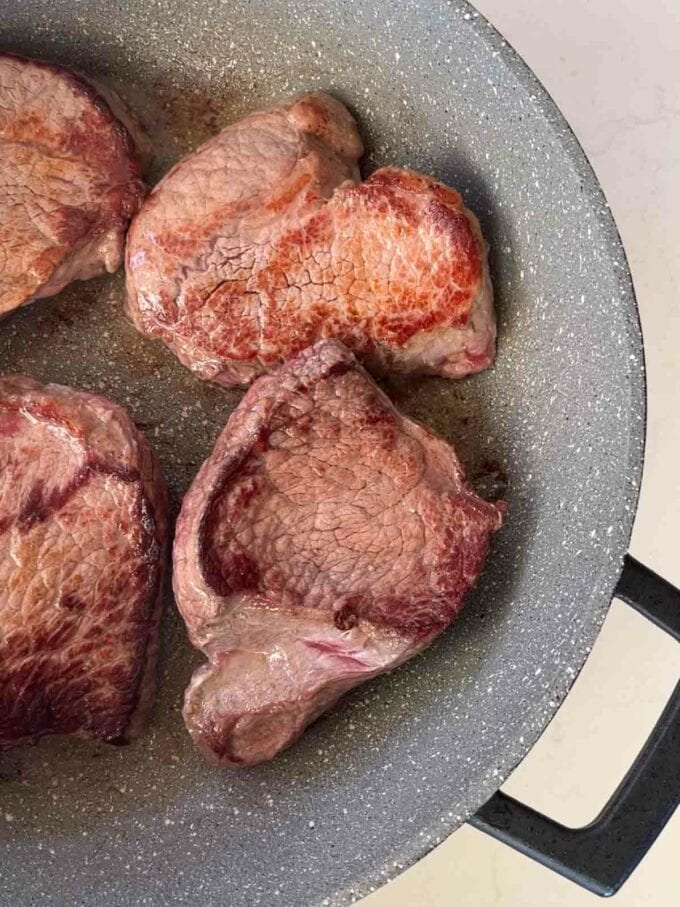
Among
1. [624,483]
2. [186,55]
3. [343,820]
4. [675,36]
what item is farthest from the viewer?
[675,36]

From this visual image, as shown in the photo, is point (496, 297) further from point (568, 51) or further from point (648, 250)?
point (568, 51)

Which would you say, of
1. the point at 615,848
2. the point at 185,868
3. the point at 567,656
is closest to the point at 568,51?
the point at 567,656

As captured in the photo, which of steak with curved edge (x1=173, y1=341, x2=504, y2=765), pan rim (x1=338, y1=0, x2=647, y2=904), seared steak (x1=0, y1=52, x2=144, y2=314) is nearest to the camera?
pan rim (x1=338, y1=0, x2=647, y2=904)

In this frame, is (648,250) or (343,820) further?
(648,250)

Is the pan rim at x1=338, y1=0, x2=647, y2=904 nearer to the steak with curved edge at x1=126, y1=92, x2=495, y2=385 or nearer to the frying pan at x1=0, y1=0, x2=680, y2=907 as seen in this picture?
the frying pan at x1=0, y1=0, x2=680, y2=907

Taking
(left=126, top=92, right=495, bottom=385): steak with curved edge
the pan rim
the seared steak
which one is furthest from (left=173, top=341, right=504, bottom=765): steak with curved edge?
the seared steak
